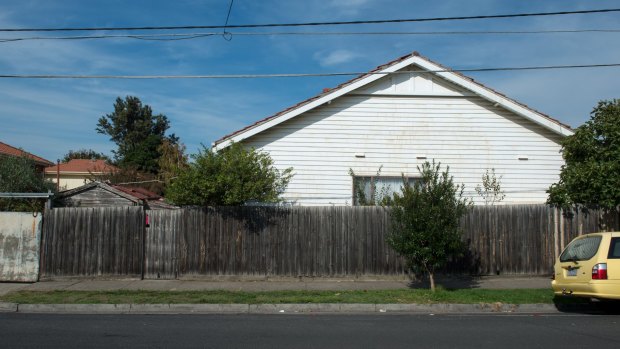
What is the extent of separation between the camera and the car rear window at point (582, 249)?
10.4 meters

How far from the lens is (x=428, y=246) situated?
12281 millimetres

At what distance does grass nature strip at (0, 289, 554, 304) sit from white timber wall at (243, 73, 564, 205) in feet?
15.9

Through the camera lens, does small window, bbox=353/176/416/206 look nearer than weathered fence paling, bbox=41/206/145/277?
No

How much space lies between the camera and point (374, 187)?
1692 centimetres

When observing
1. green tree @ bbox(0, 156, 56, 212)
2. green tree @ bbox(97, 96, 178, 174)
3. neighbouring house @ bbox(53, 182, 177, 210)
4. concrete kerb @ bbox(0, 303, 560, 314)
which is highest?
green tree @ bbox(97, 96, 178, 174)

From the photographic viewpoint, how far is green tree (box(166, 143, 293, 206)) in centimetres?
1466

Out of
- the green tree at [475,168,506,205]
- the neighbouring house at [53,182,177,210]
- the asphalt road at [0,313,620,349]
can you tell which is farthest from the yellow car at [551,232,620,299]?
the neighbouring house at [53,182,177,210]

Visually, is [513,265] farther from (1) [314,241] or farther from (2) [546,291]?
(1) [314,241]

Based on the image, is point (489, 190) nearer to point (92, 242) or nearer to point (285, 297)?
point (285, 297)

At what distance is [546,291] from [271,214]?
7.11 metres

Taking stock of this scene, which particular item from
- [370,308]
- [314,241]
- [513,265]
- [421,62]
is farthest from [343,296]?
[421,62]

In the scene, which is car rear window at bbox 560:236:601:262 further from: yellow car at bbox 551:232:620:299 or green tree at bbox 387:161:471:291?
green tree at bbox 387:161:471:291

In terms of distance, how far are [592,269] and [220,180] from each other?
888cm

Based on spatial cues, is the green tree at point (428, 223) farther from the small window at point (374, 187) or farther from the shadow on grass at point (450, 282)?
the small window at point (374, 187)
